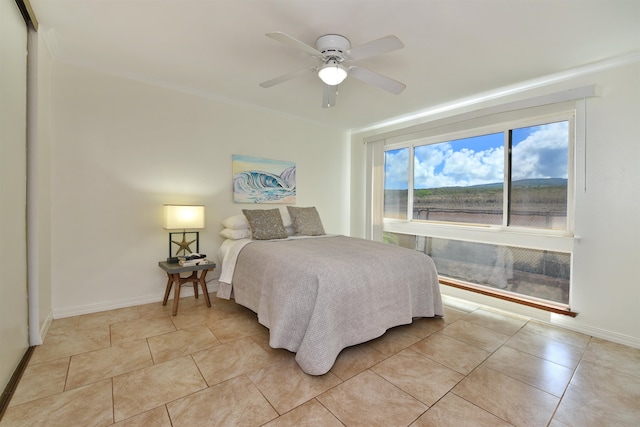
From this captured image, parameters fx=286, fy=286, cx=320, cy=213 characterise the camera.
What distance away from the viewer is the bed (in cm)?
196

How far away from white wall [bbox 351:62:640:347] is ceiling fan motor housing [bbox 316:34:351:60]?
2268 mm

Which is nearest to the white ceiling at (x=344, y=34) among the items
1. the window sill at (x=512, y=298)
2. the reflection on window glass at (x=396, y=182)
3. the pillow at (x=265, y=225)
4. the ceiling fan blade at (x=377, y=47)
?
the ceiling fan blade at (x=377, y=47)

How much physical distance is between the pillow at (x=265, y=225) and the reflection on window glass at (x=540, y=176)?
2.66 meters

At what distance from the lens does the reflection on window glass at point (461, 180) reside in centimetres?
338

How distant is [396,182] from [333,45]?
106 inches

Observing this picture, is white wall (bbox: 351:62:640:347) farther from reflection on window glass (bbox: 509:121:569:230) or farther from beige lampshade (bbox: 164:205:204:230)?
beige lampshade (bbox: 164:205:204:230)

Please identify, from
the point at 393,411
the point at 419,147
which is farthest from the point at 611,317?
the point at 419,147

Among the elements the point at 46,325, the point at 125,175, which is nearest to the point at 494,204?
the point at 125,175

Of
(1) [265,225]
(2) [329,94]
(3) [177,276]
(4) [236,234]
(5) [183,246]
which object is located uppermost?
(2) [329,94]

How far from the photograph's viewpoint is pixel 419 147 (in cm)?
420

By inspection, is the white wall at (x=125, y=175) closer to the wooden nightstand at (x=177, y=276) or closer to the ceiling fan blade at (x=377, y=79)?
the wooden nightstand at (x=177, y=276)

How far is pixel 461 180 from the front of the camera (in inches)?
146

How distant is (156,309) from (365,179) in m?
3.41

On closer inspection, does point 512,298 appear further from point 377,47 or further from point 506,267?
point 377,47
